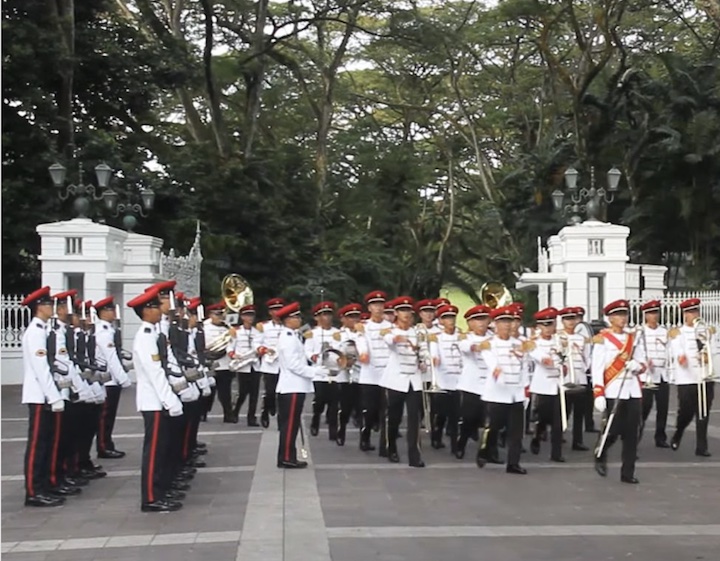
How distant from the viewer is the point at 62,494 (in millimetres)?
9336

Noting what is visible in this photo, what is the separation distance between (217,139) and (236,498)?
23.3m

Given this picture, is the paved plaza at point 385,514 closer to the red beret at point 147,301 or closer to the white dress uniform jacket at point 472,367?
the white dress uniform jacket at point 472,367

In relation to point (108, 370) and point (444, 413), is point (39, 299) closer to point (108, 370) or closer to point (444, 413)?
point (108, 370)

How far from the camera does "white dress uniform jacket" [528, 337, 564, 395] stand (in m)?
11.5

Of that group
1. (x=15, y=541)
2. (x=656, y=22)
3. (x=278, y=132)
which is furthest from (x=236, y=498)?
(x=278, y=132)

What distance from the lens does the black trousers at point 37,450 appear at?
9031 millimetres

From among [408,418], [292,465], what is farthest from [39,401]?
[408,418]

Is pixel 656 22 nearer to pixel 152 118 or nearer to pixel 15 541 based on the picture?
pixel 152 118

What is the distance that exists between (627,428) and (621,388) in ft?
1.20

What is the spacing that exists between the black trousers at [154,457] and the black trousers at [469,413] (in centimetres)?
409

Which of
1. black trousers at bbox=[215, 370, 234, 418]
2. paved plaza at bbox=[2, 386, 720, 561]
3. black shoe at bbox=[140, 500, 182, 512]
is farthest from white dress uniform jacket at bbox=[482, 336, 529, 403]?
black trousers at bbox=[215, 370, 234, 418]

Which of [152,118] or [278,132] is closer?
[152,118]

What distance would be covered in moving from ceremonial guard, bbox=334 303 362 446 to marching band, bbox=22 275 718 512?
0.02 meters

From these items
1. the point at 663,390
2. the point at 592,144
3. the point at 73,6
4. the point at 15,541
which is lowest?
the point at 15,541
